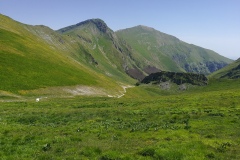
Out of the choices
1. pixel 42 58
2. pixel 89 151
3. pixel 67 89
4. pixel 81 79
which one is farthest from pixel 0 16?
pixel 89 151

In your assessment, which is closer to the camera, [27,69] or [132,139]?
[132,139]

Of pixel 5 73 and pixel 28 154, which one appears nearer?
pixel 28 154

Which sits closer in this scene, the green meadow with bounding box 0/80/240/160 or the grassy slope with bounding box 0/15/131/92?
the green meadow with bounding box 0/80/240/160

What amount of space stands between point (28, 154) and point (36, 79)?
74.4 m

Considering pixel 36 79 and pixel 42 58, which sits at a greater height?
pixel 42 58

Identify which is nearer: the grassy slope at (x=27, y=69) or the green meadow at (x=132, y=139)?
the green meadow at (x=132, y=139)

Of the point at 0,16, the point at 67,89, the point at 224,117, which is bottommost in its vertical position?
the point at 67,89

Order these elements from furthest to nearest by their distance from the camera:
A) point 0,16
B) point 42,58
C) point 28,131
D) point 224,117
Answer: point 0,16 < point 42,58 < point 224,117 < point 28,131

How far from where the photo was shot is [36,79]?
9006cm

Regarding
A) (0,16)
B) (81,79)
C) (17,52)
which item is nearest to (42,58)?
(17,52)

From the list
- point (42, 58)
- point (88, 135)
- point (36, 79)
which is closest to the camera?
point (88, 135)

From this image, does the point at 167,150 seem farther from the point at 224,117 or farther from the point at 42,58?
the point at 42,58

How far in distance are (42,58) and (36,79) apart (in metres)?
27.8

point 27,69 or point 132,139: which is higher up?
point 27,69
